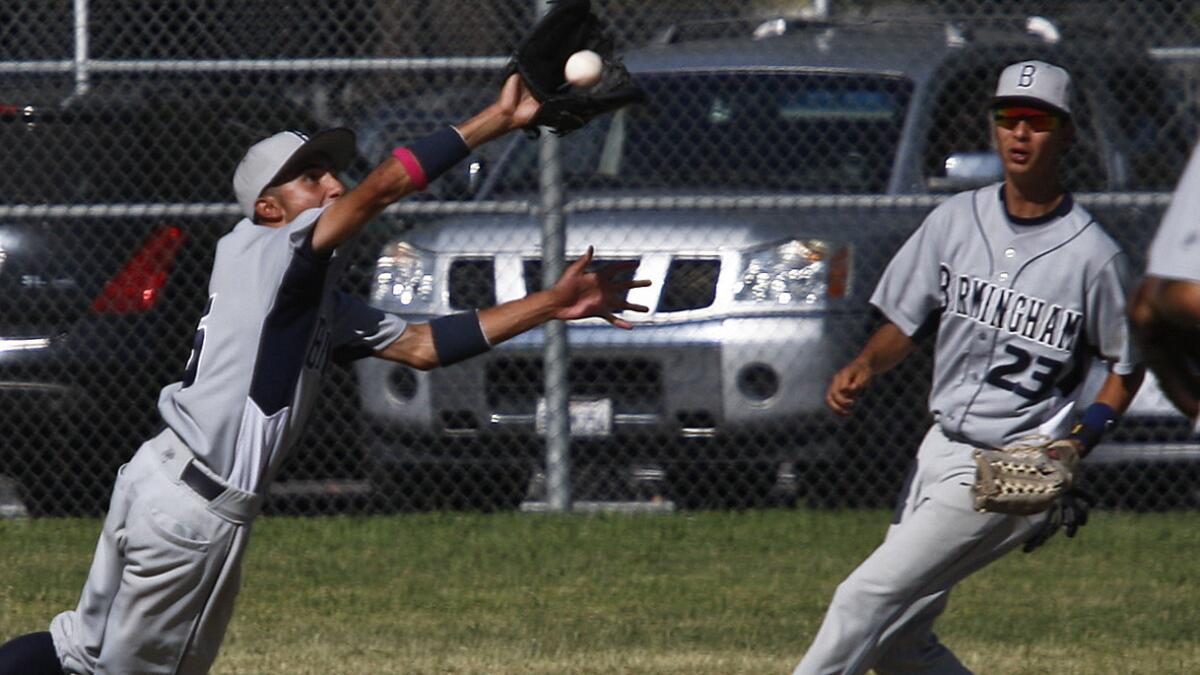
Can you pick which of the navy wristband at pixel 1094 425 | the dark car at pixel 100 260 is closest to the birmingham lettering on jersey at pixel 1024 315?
the navy wristband at pixel 1094 425

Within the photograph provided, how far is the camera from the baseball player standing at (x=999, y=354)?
470cm

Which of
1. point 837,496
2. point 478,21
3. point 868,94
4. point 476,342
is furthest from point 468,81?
point 476,342

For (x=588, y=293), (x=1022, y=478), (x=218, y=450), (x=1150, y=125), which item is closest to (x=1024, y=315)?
(x=1022, y=478)

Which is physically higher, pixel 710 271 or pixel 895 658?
pixel 895 658

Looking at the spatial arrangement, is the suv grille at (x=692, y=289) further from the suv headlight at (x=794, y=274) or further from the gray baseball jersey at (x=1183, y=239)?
the gray baseball jersey at (x=1183, y=239)

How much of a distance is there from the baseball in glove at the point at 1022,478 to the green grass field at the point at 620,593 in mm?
1503

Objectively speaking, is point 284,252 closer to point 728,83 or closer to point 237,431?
point 237,431

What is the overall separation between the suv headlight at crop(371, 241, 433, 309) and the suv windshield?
63 centimetres

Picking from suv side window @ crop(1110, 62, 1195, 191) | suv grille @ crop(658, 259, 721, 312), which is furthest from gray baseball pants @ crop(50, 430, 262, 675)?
suv side window @ crop(1110, 62, 1195, 191)

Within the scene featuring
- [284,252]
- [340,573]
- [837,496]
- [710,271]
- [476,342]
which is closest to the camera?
[284,252]

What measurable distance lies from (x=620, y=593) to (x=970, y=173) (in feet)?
7.98

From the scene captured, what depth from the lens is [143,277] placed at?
8734mm

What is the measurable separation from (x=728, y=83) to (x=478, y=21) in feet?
3.93

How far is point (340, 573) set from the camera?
7711mm
